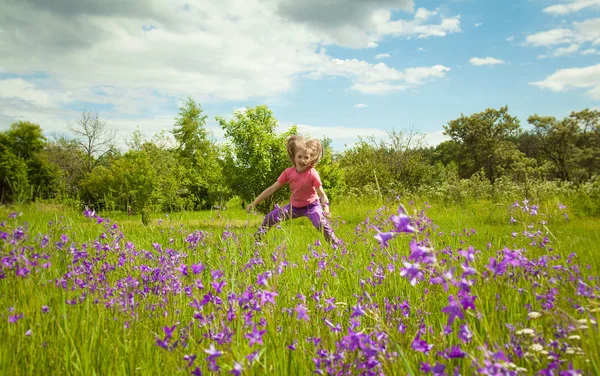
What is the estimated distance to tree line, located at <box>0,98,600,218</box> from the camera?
12.9 metres

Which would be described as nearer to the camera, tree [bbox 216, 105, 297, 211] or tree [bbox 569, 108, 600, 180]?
tree [bbox 216, 105, 297, 211]

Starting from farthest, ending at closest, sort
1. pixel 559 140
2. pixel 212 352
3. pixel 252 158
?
pixel 559 140 → pixel 252 158 → pixel 212 352

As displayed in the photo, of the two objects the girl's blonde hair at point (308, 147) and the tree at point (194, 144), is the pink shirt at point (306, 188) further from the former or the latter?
the tree at point (194, 144)

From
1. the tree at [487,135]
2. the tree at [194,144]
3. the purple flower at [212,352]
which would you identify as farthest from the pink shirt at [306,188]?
the tree at [487,135]

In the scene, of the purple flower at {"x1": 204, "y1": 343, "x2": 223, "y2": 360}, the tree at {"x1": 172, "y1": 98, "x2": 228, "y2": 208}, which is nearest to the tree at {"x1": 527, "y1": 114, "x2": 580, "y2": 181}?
the tree at {"x1": 172, "y1": 98, "x2": 228, "y2": 208}

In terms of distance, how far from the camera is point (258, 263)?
3.50m

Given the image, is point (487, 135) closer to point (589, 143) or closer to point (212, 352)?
point (589, 143)

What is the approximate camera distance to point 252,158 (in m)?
12.7

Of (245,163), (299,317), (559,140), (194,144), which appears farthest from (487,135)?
(299,317)

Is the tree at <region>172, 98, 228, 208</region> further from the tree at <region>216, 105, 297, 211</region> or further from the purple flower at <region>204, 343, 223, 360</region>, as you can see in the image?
the purple flower at <region>204, 343, 223, 360</region>

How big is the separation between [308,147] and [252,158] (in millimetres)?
5980

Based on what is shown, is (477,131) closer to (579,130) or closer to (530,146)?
(530,146)

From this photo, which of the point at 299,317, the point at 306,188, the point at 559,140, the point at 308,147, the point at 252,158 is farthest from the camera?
the point at 559,140

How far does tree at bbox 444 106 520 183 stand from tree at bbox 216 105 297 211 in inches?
1648
